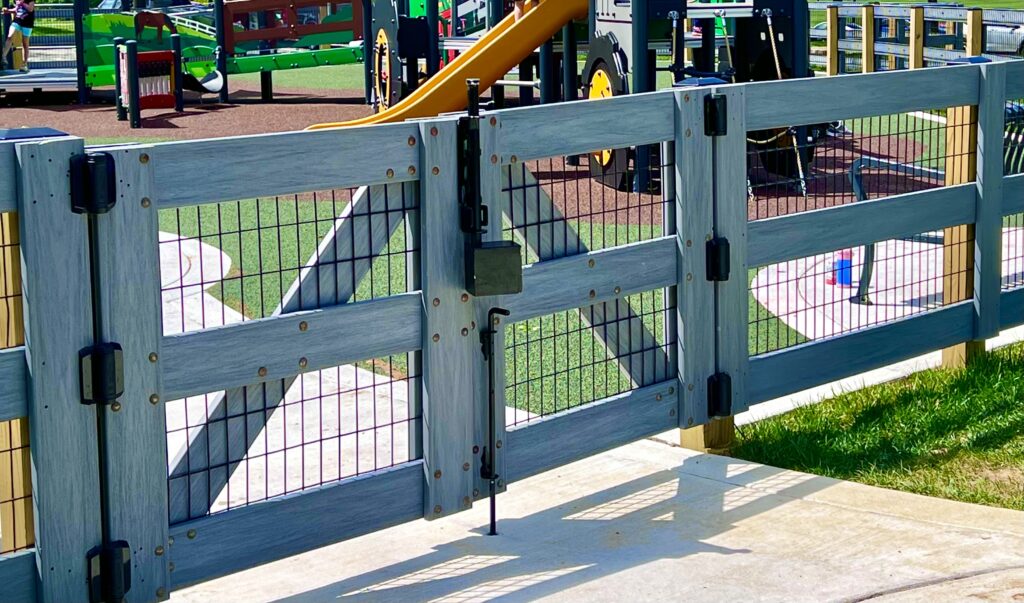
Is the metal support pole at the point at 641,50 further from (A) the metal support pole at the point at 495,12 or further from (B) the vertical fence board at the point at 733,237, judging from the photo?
(B) the vertical fence board at the point at 733,237

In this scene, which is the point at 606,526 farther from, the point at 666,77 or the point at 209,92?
the point at 666,77

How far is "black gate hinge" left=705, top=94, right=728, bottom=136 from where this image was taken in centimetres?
596

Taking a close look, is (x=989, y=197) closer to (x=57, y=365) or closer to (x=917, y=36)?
(x=57, y=365)

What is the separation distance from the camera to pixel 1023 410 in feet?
22.6

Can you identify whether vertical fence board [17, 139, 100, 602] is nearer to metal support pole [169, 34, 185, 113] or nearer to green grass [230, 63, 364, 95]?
metal support pole [169, 34, 185, 113]

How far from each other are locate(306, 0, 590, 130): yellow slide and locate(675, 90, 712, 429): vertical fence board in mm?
9947

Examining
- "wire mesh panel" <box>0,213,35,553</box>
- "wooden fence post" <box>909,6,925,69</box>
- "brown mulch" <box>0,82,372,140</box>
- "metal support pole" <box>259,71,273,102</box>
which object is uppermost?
"wooden fence post" <box>909,6,925,69</box>

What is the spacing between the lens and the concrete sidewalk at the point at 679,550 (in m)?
4.79

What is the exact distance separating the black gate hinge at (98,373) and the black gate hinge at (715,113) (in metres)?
2.76

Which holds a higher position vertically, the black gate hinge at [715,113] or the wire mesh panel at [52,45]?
the wire mesh panel at [52,45]

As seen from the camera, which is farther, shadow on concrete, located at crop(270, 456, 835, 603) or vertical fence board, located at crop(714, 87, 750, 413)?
vertical fence board, located at crop(714, 87, 750, 413)

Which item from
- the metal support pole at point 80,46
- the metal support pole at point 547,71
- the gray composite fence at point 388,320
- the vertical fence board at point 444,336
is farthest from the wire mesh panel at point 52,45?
the vertical fence board at point 444,336

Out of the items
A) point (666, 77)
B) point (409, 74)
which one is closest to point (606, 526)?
point (409, 74)

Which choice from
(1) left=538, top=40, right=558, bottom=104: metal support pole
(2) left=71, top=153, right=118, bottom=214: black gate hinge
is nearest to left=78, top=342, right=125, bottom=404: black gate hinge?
(2) left=71, top=153, right=118, bottom=214: black gate hinge
